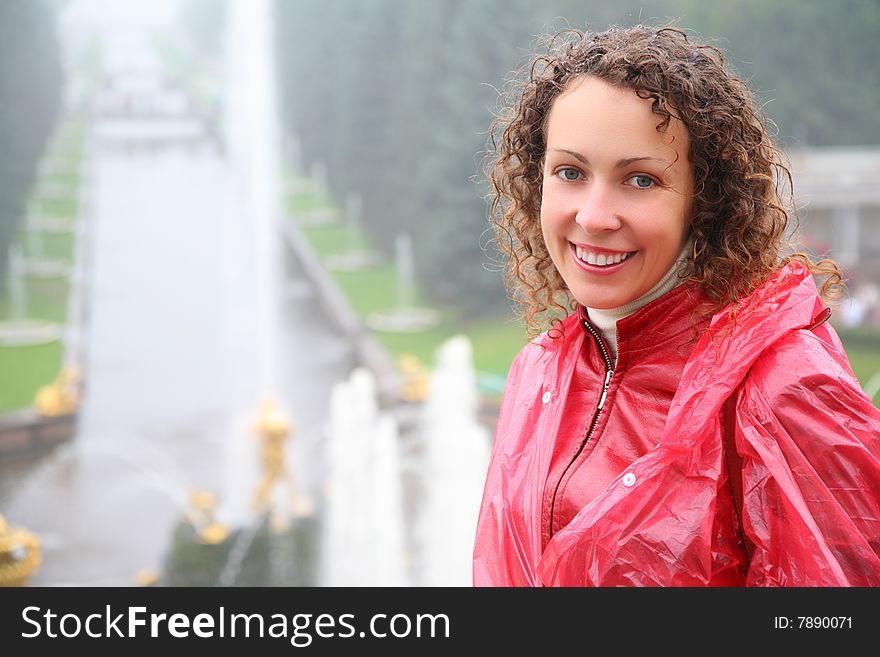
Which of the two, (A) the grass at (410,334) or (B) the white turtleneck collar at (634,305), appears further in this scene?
(A) the grass at (410,334)

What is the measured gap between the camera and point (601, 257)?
3.74 feet

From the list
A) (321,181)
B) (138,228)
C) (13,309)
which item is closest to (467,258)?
(321,181)

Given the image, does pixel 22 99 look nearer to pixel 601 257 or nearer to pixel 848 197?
pixel 848 197

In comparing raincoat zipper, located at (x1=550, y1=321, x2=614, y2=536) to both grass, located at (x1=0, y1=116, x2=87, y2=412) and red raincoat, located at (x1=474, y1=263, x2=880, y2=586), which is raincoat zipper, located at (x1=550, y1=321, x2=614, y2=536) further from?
grass, located at (x1=0, y1=116, x2=87, y2=412)

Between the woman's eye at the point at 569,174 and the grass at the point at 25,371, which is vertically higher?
the woman's eye at the point at 569,174

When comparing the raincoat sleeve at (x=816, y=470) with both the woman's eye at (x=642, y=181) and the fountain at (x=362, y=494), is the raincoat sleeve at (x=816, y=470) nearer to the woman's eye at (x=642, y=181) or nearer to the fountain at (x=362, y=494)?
the woman's eye at (x=642, y=181)

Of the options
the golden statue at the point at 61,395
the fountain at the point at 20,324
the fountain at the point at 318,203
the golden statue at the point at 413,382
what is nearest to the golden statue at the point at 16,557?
the golden statue at the point at 61,395

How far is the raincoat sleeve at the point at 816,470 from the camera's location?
3.22 feet

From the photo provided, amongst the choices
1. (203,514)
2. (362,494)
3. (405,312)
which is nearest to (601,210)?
(362,494)

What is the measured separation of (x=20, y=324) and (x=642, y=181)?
297 inches

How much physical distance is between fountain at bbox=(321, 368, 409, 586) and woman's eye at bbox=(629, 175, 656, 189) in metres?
5.91

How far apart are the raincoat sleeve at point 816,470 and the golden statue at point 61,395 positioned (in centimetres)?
737

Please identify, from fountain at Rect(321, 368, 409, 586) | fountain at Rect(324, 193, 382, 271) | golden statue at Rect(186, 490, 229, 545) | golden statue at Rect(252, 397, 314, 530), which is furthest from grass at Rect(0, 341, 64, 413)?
fountain at Rect(324, 193, 382, 271)
